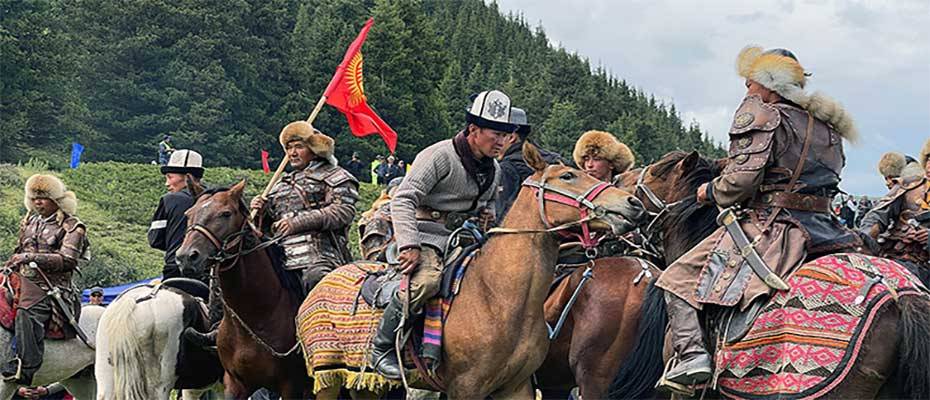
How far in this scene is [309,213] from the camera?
9.97 meters

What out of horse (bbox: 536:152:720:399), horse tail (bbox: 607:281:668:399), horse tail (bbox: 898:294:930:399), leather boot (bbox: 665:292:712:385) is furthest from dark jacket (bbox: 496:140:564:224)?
horse tail (bbox: 898:294:930:399)

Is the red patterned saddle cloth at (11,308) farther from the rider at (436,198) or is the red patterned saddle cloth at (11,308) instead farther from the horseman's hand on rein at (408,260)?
the horseman's hand on rein at (408,260)

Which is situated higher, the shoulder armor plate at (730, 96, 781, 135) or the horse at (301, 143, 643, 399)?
the shoulder armor plate at (730, 96, 781, 135)

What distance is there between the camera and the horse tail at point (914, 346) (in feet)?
18.7

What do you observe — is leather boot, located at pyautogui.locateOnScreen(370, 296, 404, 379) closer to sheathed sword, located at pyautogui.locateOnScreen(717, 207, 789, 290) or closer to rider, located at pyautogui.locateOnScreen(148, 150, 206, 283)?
sheathed sword, located at pyautogui.locateOnScreen(717, 207, 789, 290)

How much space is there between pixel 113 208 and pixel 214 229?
2632 cm

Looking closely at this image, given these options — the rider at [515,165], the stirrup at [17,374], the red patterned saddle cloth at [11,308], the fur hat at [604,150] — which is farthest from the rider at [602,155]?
the stirrup at [17,374]

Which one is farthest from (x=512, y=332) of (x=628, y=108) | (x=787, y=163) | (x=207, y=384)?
(x=628, y=108)

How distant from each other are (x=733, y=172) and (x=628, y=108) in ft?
299

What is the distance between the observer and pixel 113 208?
112 ft

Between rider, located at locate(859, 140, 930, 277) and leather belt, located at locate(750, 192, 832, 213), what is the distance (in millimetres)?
3899

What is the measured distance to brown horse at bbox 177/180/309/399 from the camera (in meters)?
9.29

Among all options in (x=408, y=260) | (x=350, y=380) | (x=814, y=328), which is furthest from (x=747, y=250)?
(x=350, y=380)

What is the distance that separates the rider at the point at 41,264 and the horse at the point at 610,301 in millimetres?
5139
